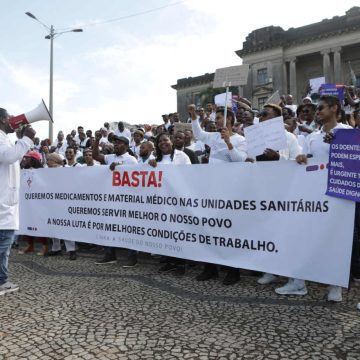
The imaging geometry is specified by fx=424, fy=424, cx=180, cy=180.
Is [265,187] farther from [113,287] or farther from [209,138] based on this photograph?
[113,287]

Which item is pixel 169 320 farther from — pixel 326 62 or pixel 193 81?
pixel 193 81

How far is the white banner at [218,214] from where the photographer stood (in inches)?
163

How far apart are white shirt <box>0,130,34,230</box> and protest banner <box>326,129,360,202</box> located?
3.20 m

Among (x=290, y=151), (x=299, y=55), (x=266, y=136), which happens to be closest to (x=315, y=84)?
(x=290, y=151)

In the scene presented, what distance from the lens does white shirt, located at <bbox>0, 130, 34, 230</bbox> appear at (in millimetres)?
4570

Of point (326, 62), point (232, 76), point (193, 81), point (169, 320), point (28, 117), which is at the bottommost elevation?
point (169, 320)

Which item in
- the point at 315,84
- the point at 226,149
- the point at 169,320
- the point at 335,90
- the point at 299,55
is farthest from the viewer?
the point at 299,55

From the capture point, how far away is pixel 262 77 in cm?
5034

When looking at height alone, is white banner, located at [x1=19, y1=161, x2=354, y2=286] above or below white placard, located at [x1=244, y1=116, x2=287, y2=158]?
below

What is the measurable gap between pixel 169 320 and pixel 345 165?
2142 millimetres

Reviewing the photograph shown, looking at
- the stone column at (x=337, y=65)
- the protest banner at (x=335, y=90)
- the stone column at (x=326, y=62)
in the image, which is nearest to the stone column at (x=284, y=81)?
the stone column at (x=326, y=62)

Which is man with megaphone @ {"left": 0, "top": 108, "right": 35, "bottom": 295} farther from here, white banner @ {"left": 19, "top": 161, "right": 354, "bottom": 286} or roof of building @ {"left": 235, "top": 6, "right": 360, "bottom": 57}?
roof of building @ {"left": 235, "top": 6, "right": 360, "bottom": 57}

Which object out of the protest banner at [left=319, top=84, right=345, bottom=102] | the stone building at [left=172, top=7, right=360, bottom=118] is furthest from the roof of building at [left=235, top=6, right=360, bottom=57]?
the protest banner at [left=319, top=84, right=345, bottom=102]

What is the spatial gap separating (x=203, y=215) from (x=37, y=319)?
2.20 metres
